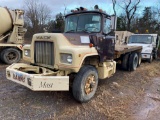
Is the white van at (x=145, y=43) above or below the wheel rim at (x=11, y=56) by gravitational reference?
above

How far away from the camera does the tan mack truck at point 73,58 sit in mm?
3973

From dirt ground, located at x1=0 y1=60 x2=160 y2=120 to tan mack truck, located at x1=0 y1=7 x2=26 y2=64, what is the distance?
398cm

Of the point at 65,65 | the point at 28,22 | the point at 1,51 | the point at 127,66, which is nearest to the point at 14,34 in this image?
the point at 1,51

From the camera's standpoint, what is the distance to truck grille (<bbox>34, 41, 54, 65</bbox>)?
4383 mm

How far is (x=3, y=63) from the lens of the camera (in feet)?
32.8

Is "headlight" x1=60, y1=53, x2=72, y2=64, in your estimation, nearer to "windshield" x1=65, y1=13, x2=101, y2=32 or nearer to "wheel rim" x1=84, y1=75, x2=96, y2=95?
"wheel rim" x1=84, y1=75, x2=96, y2=95

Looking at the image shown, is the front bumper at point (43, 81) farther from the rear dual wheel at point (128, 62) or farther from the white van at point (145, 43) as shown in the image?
the white van at point (145, 43)

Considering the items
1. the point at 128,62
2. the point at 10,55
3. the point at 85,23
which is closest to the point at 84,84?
the point at 85,23

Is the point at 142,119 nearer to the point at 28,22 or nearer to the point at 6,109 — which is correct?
the point at 6,109

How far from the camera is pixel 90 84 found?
184 inches

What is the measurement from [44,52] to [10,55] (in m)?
6.11

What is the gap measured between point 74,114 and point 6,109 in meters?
1.54

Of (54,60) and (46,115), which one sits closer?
(46,115)

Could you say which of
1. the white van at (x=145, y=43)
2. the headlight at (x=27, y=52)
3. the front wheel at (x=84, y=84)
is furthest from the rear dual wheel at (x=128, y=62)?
the headlight at (x=27, y=52)
